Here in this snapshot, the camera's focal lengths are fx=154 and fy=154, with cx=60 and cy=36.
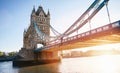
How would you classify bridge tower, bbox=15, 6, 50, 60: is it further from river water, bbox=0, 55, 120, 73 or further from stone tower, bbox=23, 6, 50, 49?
river water, bbox=0, 55, 120, 73

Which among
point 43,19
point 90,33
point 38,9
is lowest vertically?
point 90,33

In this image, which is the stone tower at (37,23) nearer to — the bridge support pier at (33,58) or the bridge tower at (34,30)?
the bridge tower at (34,30)

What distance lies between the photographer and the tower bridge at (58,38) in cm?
2034

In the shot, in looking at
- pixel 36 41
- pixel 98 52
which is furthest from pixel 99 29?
pixel 98 52

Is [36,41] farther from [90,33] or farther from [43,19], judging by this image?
[90,33]

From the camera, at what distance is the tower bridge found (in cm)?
2034

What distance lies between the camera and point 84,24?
27.0 m

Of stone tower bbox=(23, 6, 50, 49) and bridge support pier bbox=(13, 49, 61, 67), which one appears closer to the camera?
bridge support pier bbox=(13, 49, 61, 67)

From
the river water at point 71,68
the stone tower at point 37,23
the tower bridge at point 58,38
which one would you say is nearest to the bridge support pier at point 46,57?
the tower bridge at point 58,38

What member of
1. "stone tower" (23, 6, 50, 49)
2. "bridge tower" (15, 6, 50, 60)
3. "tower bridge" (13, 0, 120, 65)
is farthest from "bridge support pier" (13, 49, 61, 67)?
"stone tower" (23, 6, 50, 49)

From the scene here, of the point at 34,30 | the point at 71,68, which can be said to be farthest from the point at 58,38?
the point at 34,30

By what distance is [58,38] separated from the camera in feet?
125

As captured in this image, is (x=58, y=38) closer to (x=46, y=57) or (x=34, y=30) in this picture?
(x=46, y=57)

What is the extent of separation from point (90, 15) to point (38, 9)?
41759 mm
